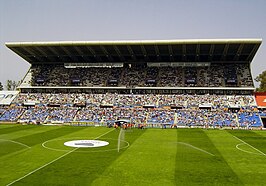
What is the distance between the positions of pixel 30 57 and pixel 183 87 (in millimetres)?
40797

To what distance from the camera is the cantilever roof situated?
205 ft

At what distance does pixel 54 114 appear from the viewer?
64.2 m

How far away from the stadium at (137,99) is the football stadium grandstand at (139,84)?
0.22 meters

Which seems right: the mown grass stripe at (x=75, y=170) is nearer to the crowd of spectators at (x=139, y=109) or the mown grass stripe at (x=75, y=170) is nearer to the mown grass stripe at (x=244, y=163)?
the mown grass stripe at (x=244, y=163)

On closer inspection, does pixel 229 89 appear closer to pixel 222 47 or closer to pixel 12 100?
pixel 222 47

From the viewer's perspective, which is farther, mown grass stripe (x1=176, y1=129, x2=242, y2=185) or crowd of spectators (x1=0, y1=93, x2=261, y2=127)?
crowd of spectators (x1=0, y1=93, x2=261, y2=127)

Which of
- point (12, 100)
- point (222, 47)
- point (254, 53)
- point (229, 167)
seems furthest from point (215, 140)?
point (12, 100)

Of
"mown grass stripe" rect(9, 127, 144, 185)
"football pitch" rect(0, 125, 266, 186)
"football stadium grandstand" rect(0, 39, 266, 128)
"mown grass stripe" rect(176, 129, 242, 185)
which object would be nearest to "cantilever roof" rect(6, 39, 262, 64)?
"football stadium grandstand" rect(0, 39, 266, 128)

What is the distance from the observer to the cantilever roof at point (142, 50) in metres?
62.5

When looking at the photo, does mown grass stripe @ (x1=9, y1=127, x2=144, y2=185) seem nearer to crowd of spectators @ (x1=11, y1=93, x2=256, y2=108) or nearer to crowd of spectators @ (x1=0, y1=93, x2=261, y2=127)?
crowd of spectators @ (x1=0, y1=93, x2=261, y2=127)

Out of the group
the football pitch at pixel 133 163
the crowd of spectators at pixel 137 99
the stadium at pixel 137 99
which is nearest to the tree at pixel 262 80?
the stadium at pixel 137 99

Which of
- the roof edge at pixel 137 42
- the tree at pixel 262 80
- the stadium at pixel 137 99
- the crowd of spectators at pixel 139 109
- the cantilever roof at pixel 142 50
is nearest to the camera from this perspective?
the stadium at pixel 137 99

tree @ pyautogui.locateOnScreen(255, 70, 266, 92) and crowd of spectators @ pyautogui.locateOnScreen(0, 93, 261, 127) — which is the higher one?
tree @ pyautogui.locateOnScreen(255, 70, 266, 92)

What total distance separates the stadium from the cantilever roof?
224mm
